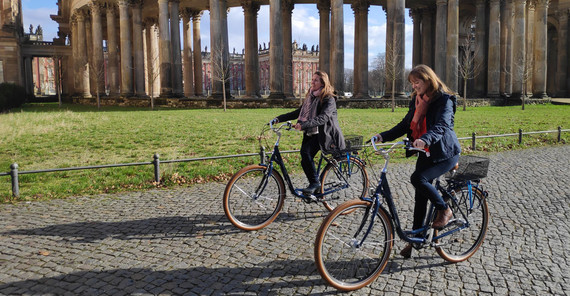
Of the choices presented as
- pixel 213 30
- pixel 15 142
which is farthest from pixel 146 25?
pixel 15 142

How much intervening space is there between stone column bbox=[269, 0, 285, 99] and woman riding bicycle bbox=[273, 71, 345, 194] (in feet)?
93.6

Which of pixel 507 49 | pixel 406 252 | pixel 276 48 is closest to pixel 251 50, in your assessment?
pixel 276 48

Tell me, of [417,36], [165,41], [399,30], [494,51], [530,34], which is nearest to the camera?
[399,30]

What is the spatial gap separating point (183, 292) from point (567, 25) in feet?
184

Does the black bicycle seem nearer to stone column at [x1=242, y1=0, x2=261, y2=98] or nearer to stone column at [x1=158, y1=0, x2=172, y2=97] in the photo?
stone column at [x1=242, y1=0, x2=261, y2=98]

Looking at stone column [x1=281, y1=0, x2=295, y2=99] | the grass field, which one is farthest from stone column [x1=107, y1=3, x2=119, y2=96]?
the grass field

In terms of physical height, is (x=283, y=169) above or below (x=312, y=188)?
above

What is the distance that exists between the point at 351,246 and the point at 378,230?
1.07ft

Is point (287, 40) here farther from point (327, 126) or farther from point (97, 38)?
point (327, 126)

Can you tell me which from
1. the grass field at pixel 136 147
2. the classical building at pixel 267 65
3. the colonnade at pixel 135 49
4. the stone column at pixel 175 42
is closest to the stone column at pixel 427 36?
the grass field at pixel 136 147

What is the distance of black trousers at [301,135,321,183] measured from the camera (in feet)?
22.8

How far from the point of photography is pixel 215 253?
18.5 feet

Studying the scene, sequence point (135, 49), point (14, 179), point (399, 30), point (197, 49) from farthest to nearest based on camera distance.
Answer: point (197, 49)
point (135, 49)
point (399, 30)
point (14, 179)

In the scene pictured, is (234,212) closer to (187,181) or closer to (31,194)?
(187,181)
